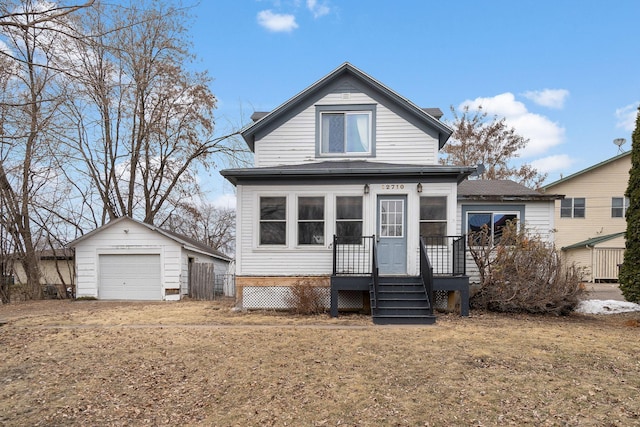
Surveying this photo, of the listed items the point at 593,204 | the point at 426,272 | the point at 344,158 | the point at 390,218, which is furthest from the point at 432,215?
the point at 593,204

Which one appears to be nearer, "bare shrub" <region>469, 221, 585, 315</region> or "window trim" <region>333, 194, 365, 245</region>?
"bare shrub" <region>469, 221, 585, 315</region>

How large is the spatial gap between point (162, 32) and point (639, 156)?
867 inches

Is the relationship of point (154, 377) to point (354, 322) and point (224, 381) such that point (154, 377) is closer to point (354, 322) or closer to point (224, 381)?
point (224, 381)

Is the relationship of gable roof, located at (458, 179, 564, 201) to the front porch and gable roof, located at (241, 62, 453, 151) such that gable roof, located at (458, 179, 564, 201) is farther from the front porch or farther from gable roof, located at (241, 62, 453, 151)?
the front porch

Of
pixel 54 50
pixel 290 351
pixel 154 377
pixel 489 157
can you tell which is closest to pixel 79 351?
pixel 154 377

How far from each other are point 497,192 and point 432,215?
13.1 feet

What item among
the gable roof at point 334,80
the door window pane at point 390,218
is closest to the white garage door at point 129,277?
the gable roof at point 334,80

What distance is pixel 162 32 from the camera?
72.4ft


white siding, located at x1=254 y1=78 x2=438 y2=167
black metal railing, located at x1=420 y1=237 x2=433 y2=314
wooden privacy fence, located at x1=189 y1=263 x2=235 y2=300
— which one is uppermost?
white siding, located at x1=254 y1=78 x2=438 y2=167

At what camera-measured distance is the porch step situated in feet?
30.1

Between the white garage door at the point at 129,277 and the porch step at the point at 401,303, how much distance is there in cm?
1092

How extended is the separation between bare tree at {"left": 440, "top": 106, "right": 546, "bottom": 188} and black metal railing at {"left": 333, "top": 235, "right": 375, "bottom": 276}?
65.9ft

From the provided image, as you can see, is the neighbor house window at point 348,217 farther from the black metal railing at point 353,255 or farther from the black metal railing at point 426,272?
the black metal railing at point 426,272

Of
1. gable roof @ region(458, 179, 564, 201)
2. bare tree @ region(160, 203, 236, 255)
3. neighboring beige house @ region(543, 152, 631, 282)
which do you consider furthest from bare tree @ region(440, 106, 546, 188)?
bare tree @ region(160, 203, 236, 255)
